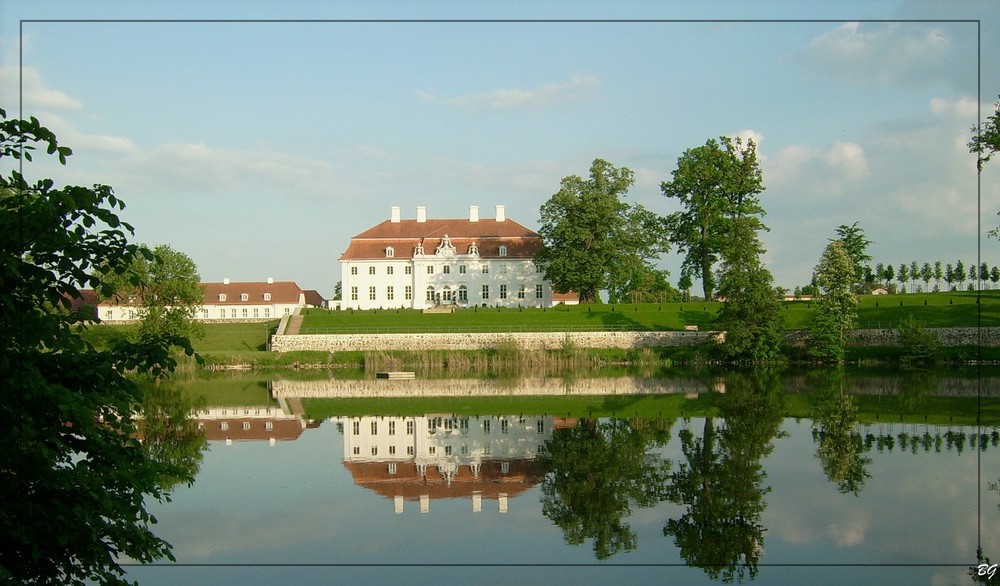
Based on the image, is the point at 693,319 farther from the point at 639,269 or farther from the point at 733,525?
the point at 733,525

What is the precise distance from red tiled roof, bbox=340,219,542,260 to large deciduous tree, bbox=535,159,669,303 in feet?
26.3

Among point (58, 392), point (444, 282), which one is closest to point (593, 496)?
point (58, 392)

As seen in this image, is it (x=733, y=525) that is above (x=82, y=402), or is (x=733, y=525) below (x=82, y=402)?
below

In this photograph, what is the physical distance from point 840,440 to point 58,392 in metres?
16.2

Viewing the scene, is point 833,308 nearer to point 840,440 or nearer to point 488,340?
point 488,340

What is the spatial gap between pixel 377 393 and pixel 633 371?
43.0 feet

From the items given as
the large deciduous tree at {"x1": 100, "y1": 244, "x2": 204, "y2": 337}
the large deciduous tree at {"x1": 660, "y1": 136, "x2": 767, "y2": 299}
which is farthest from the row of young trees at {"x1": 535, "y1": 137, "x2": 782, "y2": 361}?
the large deciduous tree at {"x1": 100, "y1": 244, "x2": 204, "y2": 337}

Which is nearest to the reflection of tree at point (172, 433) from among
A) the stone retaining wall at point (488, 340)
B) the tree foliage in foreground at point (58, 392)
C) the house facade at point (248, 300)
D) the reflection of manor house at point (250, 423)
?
the reflection of manor house at point (250, 423)

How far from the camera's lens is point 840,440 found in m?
18.0

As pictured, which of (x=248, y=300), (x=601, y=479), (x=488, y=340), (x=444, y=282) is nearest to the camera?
(x=601, y=479)

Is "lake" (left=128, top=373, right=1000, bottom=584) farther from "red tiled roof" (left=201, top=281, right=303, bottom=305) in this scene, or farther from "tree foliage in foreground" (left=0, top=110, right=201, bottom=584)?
"red tiled roof" (left=201, top=281, right=303, bottom=305)

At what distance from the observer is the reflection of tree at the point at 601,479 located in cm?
1109

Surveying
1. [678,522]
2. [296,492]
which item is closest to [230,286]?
[296,492]

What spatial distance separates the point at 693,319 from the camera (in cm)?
4766
